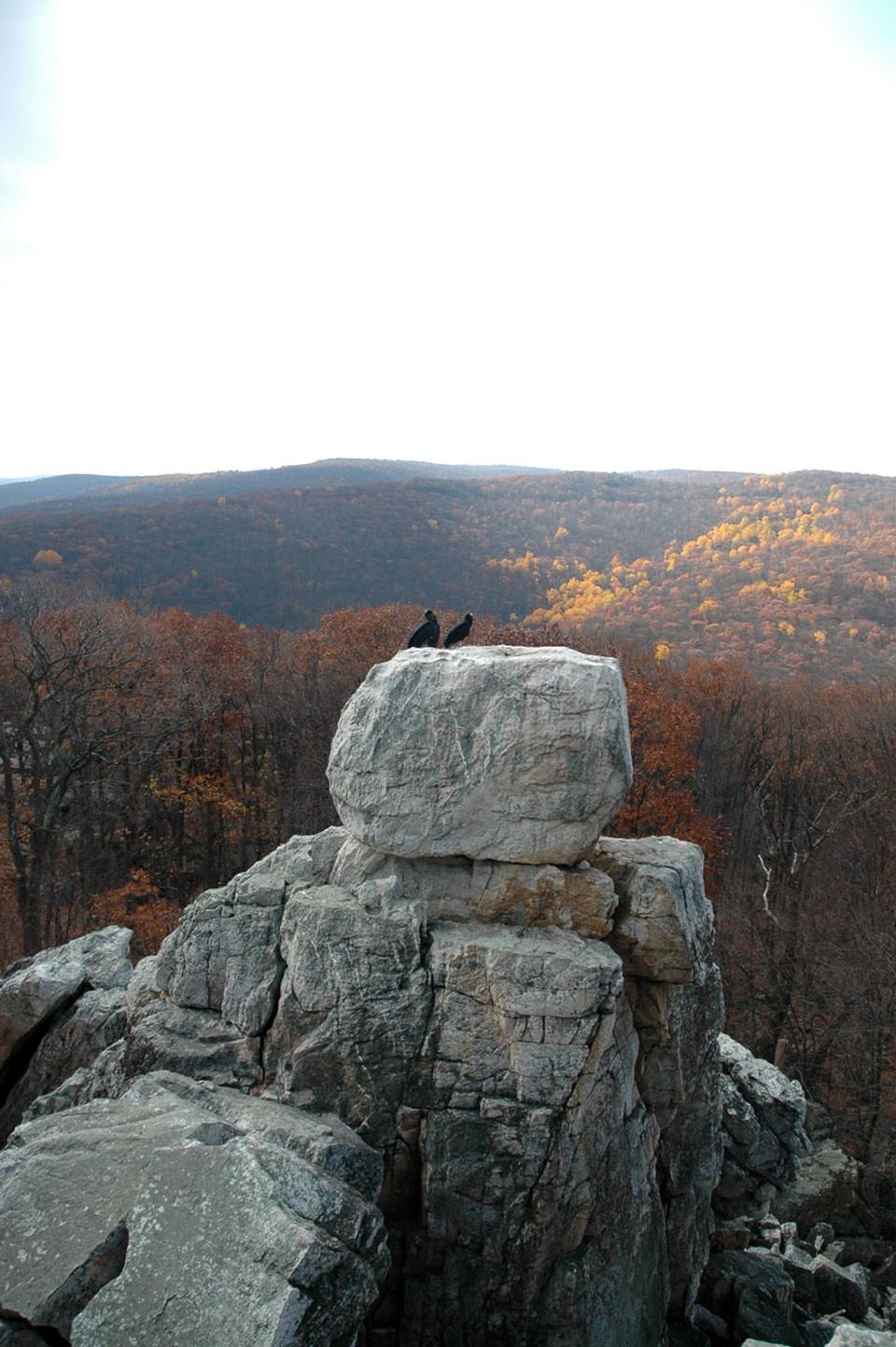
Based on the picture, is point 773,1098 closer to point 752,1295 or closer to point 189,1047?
point 752,1295

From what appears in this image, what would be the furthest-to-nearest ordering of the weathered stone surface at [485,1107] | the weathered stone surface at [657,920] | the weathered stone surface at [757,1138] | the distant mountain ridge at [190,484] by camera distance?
the distant mountain ridge at [190,484], the weathered stone surface at [757,1138], the weathered stone surface at [657,920], the weathered stone surface at [485,1107]

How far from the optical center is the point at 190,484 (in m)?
89.6

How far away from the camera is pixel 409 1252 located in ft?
26.8

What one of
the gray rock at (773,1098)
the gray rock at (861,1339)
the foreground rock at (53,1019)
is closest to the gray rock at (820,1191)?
the gray rock at (773,1098)

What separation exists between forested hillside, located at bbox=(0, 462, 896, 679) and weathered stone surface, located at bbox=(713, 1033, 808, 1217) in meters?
23.7

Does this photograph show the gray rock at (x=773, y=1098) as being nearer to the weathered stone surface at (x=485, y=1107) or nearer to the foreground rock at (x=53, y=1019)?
the weathered stone surface at (x=485, y=1107)

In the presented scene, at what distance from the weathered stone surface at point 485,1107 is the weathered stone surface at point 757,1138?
4.24 metres

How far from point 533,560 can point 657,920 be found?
192 feet

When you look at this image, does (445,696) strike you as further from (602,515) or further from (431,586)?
(602,515)

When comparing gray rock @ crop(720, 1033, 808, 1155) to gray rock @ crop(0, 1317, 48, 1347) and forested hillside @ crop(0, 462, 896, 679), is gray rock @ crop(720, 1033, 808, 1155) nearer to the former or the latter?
gray rock @ crop(0, 1317, 48, 1347)

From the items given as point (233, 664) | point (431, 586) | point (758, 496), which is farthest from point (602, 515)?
point (233, 664)

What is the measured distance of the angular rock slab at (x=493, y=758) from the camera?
29.3ft

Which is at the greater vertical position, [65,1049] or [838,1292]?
[65,1049]

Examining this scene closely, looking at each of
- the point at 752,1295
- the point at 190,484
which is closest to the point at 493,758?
the point at 752,1295
